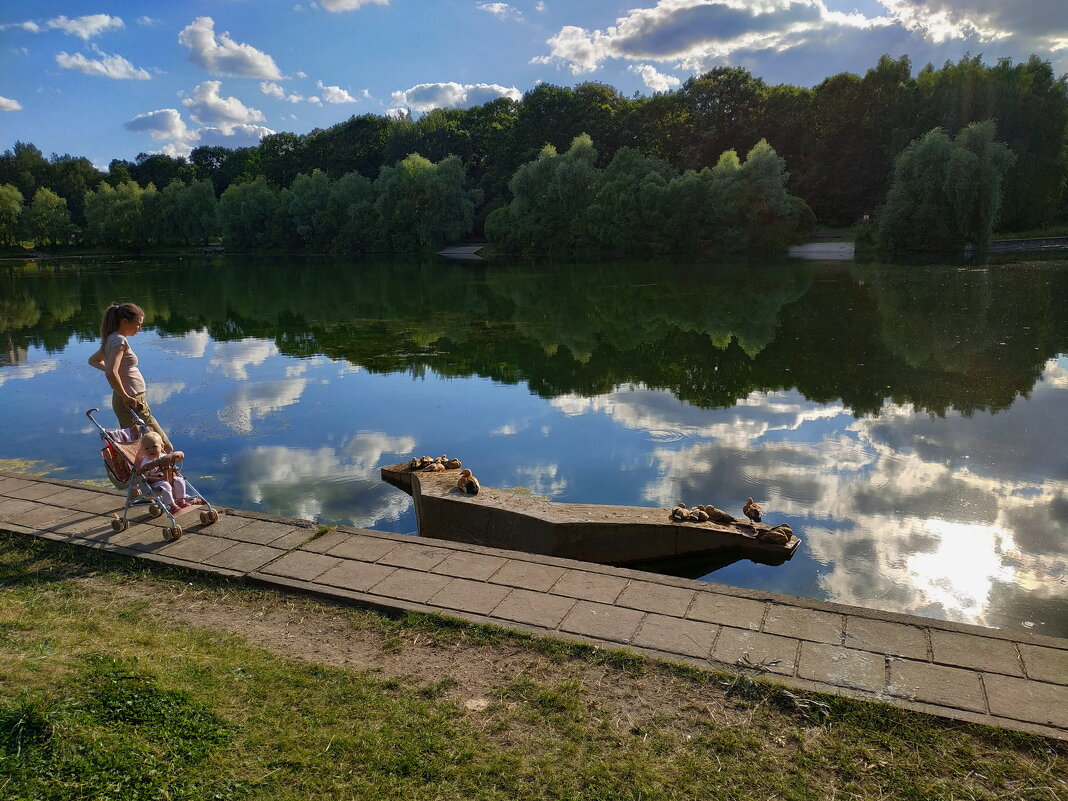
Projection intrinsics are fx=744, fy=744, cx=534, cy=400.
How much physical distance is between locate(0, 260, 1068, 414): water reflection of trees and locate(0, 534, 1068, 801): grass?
853cm

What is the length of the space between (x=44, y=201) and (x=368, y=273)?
181ft

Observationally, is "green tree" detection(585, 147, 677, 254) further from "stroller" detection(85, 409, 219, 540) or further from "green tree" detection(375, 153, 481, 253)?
"stroller" detection(85, 409, 219, 540)

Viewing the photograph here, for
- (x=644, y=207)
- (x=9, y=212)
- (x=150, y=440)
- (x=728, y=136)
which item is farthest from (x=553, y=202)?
(x=9, y=212)

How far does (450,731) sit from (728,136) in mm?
58176

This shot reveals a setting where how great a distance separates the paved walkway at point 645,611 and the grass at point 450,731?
201mm

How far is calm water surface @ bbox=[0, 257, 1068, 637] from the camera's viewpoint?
6.79 metres

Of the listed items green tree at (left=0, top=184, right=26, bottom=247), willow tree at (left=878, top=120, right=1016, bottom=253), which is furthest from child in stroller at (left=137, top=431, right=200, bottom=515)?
green tree at (left=0, top=184, right=26, bottom=247)

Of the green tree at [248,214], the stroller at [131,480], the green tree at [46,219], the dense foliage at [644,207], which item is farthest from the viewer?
the green tree at [46,219]

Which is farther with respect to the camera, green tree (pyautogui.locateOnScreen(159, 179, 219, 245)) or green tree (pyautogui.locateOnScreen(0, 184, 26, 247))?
green tree (pyautogui.locateOnScreen(0, 184, 26, 247))

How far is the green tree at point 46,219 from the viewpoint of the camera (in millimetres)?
75062

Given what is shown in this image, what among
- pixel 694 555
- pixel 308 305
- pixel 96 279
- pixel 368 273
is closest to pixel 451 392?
pixel 694 555

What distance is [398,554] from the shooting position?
17.6ft

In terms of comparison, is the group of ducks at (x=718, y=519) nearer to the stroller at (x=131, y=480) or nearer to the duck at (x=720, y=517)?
the duck at (x=720, y=517)

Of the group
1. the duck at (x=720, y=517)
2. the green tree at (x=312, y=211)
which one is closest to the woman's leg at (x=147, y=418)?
the duck at (x=720, y=517)
